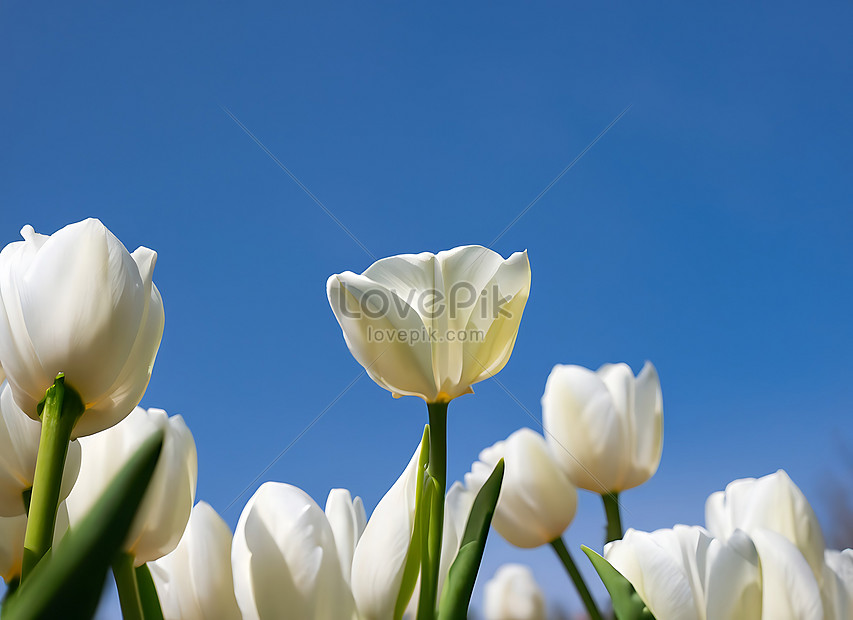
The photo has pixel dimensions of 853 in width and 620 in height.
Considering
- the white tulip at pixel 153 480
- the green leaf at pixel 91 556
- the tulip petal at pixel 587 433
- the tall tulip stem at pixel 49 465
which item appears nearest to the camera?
the green leaf at pixel 91 556

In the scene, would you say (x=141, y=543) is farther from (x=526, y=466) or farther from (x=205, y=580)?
(x=526, y=466)

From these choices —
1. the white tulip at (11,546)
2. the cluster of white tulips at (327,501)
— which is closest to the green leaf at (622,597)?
the cluster of white tulips at (327,501)

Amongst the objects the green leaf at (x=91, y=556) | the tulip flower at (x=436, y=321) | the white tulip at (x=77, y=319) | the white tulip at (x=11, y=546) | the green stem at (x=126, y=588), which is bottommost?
the green leaf at (x=91, y=556)

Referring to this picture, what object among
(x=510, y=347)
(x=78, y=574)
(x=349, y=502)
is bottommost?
(x=78, y=574)

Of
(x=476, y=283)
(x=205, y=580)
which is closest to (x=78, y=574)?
(x=205, y=580)

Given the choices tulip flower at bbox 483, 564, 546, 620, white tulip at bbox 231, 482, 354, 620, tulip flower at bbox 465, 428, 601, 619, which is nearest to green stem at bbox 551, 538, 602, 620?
tulip flower at bbox 465, 428, 601, 619

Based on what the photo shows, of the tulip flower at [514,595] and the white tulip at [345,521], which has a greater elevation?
the tulip flower at [514,595]

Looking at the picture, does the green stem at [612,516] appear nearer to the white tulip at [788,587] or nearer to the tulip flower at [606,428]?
the tulip flower at [606,428]

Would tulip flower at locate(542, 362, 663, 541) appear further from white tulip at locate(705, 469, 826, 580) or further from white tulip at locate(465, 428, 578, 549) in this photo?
white tulip at locate(705, 469, 826, 580)

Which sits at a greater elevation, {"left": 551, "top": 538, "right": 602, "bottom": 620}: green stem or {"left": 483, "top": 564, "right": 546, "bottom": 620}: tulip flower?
{"left": 483, "top": 564, "right": 546, "bottom": 620}: tulip flower
